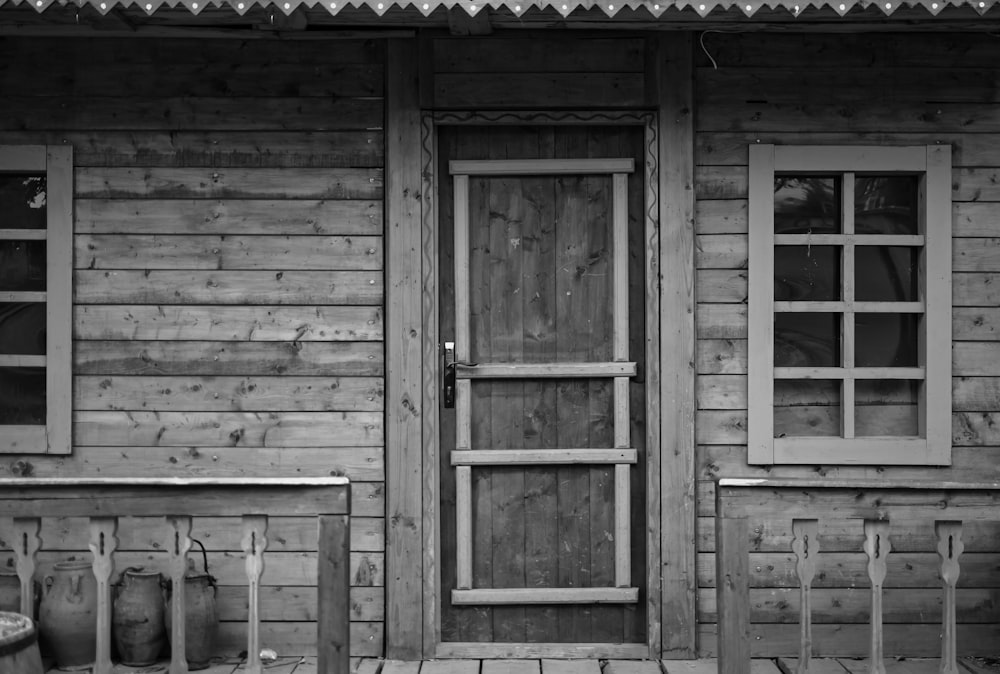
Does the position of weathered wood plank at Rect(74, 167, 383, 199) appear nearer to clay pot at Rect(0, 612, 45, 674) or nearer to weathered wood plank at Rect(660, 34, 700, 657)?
weathered wood plank at Rect(660, 34, 700, 657)

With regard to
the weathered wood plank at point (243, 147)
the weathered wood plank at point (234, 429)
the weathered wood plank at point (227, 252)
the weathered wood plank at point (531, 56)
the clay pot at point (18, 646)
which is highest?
the weathered wood plank at point (531, 56)

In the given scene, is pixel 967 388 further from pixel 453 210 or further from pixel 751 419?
pixel 453 210

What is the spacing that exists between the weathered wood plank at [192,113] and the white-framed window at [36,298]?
0.16 meters

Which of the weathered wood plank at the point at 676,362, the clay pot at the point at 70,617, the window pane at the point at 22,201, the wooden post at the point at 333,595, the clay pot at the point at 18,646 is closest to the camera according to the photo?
the clay pot at the point at 18,646

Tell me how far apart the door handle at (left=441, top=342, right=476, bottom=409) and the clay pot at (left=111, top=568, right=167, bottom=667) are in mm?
1473

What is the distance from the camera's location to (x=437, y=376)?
16.4ft

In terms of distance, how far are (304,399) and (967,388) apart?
296 centimetres

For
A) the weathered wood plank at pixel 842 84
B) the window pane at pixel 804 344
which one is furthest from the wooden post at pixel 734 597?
the weathered wood plank at pixel 842 84

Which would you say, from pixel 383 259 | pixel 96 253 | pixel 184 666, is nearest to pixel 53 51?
pixel 96 253

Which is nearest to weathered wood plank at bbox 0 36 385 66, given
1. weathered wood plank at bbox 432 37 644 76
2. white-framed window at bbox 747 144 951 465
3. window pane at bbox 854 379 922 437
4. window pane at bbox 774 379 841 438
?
weathered wood plank at bbox 432 37 644 76

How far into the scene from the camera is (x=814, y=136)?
4988 millimetres

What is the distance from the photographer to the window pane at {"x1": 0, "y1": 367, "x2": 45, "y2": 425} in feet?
16.5

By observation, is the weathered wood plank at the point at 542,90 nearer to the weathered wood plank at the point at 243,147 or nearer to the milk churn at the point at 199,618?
the weathered wood plank at the point at 243,147

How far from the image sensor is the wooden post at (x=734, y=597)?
407 cm
